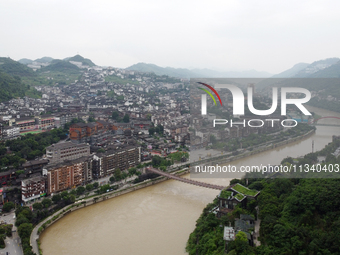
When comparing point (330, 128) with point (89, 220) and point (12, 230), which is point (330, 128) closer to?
point (89, 220)

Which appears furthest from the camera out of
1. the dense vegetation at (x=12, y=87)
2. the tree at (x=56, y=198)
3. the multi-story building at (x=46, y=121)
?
the dense vegetation at (x=12, y=87)

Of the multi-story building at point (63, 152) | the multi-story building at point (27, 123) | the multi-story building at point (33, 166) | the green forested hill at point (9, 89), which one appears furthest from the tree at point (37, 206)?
the green forested hill at point (9, 89)

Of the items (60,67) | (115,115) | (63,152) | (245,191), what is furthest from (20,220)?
(60,67)

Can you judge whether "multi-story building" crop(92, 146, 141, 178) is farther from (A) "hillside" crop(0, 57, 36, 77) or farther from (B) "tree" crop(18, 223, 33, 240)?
(A) "hillside" crop(0, 57, 36, 77)

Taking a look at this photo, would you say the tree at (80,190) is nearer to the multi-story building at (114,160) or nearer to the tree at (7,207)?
the multi-story building at (114,160)

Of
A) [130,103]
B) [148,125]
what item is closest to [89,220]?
[148,125]

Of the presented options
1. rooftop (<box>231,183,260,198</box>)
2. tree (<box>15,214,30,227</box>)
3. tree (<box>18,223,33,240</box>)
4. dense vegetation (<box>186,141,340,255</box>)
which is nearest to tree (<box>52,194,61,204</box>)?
tree (<box>15,214,30,227</box>)
